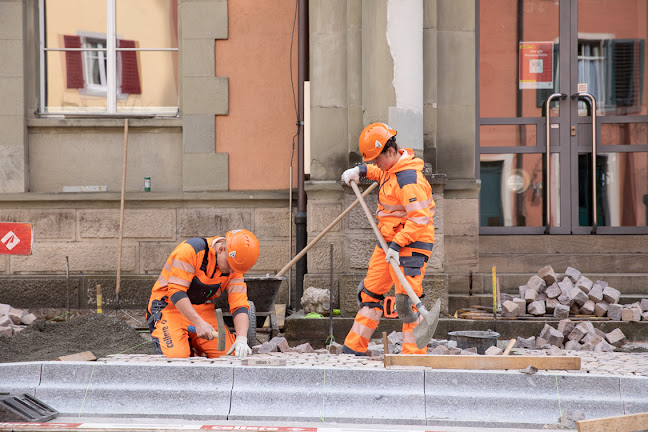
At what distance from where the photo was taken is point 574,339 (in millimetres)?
6891

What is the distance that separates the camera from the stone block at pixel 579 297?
7418 millimetres

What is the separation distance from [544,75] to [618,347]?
12.6 ft

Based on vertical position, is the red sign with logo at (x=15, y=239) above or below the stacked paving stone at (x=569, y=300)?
above

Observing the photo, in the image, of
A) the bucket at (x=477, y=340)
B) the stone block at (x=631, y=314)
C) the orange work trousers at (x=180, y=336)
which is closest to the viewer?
the orange work trousers at (x=180, y=336)

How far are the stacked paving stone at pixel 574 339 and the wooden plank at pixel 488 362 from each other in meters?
2.03

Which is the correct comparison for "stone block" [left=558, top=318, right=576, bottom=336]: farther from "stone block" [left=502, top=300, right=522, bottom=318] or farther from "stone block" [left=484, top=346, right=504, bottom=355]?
"stone block" [left=484, top=346, right=504, bottom=355]

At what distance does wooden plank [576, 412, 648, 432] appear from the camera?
371cm

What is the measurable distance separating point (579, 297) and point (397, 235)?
2.83m

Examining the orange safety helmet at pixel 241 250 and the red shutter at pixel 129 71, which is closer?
the orange safety helmet at pixel 241 250

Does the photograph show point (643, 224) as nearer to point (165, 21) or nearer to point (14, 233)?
point (165, 21)

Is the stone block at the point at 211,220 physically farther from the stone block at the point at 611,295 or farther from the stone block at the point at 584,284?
the stone block at the point at 611,295

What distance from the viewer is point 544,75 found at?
9055 millimetres

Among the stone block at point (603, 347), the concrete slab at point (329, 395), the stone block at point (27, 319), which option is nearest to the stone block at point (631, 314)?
the stone block at point (603, 347)

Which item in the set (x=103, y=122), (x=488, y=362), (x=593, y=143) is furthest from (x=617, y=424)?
(x=103, y=122)
